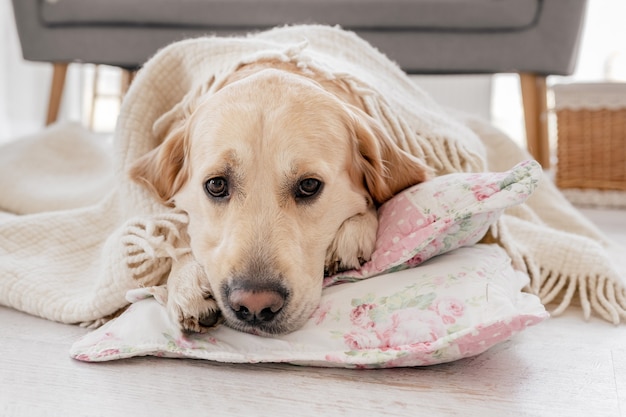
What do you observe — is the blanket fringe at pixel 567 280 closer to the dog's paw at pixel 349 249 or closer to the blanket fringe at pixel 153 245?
the dog's paw at pixel 349 249

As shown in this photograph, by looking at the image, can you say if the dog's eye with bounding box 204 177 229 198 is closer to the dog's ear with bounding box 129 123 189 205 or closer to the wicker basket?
the dog's ear with bounding box 129 123 189 205

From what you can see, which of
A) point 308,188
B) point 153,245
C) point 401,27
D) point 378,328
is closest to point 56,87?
point 401,27

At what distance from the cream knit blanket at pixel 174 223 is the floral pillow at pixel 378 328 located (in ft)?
0.60

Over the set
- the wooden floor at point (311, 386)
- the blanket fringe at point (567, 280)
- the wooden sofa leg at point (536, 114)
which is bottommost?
the wooden sofa leg at point (536, 114)

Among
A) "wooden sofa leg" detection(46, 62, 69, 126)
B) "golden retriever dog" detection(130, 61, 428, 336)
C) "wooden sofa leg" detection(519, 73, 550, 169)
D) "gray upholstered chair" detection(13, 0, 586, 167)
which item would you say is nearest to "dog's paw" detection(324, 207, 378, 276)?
"golden retriever dog" detection(130, 61, 428, 336)

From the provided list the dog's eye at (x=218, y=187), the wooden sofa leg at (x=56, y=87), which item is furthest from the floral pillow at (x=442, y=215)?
the wooden sofa leg at (x=56, y=87)

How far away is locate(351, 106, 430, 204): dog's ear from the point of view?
5.53ft

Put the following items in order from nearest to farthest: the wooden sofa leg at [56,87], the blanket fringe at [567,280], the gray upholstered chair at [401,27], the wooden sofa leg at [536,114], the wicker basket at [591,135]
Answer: the blanket fringe at [567,280] → the wicker basket at [591,135] → the gray upholstered chair at [401,27] → the wooden sofa leg at [536,114] → the wooden sofa leg at [56,87]

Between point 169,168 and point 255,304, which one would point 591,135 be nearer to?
point 169,168

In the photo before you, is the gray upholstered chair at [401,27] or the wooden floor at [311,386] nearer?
the wooden floor at [311,386]

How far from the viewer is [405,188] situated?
1750 mm

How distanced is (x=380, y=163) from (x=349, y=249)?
251mm

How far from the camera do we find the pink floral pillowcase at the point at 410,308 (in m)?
1.31

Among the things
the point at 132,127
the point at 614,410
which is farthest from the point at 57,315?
the point at 614,410
